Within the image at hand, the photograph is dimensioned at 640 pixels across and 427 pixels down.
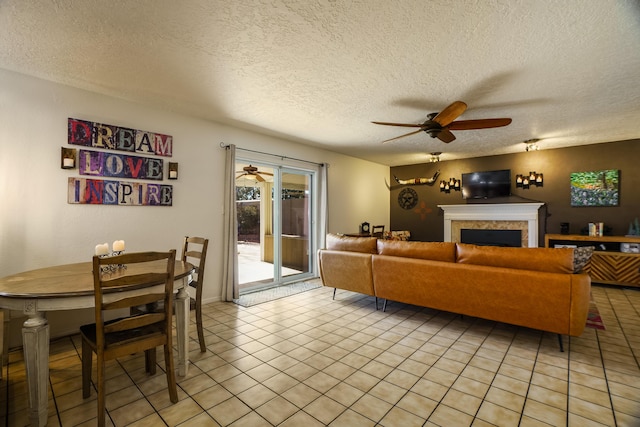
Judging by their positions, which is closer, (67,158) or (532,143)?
(67,158)

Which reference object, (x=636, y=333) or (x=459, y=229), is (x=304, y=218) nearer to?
(x=459, y=229)

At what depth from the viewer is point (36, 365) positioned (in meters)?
1.63

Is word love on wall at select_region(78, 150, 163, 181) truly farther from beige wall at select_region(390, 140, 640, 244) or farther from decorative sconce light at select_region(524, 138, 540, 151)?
beige wall at select_region(390, 140, 640, 244)

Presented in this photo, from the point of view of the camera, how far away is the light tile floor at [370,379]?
177cm

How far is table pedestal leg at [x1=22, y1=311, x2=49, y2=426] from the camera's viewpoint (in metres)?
1.62

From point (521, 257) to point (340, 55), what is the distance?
8.20ft

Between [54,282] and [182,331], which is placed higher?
[54,282]

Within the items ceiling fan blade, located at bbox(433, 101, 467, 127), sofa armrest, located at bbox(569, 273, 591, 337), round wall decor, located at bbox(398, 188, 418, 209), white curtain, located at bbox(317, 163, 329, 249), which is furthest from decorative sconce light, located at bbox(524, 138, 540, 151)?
white curtain, located at bbox(317, 163, 329, 249)

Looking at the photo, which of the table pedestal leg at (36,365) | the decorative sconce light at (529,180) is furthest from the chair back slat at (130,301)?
the decorative sconce light at (529,180)

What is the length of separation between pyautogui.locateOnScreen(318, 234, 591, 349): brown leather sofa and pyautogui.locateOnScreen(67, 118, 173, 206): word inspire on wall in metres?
2.62

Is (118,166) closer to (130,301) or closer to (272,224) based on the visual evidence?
(130,301)

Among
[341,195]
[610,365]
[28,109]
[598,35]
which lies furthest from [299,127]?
[610,365]

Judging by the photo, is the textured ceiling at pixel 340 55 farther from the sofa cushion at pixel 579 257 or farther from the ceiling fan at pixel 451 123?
the sofa cushion at pixel 579 257

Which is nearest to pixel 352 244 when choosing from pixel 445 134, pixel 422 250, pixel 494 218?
pixel 422 250
